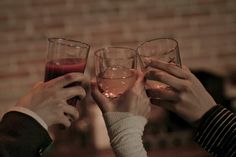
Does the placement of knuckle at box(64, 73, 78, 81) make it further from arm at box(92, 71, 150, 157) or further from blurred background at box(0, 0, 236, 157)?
blurred background at box(0, 0, 236, 157)

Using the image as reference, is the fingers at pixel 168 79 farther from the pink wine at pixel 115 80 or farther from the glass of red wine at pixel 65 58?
the glass of red wine at pixel 65 58

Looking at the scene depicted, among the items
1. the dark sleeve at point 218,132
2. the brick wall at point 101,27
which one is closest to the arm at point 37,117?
the dark sleeve at point 218,132

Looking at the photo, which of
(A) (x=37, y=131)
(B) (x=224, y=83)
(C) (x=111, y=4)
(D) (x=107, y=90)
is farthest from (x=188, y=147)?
(A) (x=37, y=131)

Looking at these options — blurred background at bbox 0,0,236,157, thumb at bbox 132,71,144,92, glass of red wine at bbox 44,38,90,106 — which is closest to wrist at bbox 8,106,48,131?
glass of red wine at bbox 44,38,90,106

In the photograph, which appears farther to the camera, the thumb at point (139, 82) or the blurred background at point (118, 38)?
the blurred background at point (118, 38)

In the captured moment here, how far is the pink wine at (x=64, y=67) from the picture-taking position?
106 cm

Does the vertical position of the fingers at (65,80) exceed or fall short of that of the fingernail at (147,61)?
it falls short

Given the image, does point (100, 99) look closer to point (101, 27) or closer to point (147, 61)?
point (147, 61)

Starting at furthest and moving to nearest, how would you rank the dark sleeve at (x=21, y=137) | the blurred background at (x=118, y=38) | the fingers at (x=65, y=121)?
the blurred background at (x=118, y=38), the fingers at (x=65, y=121), the dark sleeve at (x=21, y=137)

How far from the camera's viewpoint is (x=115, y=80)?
1081 millimetres

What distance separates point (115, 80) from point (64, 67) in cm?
14

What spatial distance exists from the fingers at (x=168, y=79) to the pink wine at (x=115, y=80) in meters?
0.07

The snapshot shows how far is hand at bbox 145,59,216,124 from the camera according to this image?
1.05 meters

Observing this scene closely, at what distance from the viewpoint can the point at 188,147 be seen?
7.85ft
